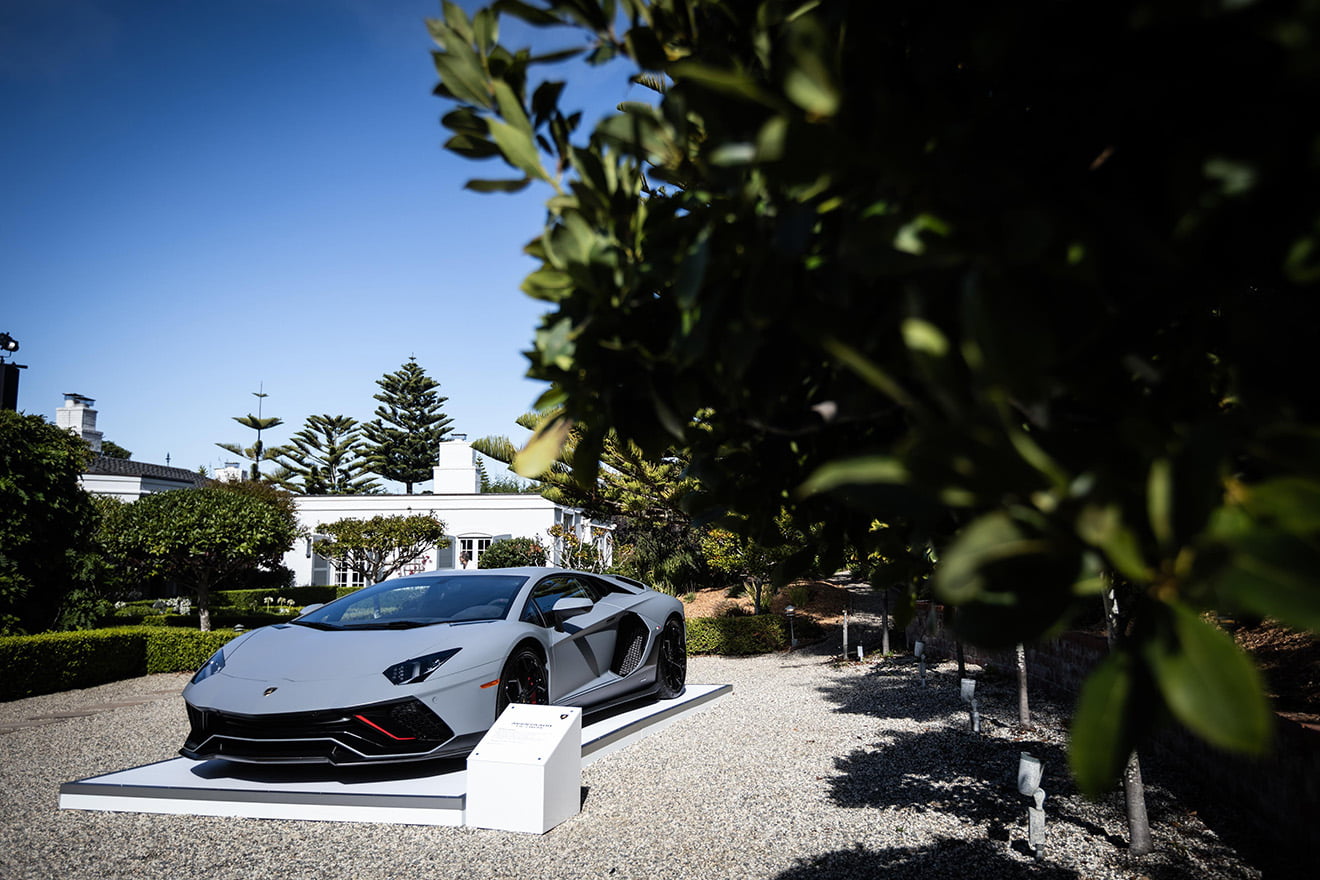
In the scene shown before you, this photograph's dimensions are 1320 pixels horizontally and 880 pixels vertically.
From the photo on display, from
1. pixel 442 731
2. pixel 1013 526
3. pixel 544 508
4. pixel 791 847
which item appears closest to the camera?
pixel 1013 526

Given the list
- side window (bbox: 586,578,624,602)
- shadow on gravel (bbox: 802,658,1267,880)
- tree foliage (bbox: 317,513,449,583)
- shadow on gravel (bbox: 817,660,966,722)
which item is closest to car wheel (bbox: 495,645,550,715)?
side window (bbox: 586,578,624,602)

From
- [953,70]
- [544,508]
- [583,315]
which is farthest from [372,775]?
[544,508]

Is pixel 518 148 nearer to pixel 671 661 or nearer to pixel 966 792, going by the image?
pixel 966 792

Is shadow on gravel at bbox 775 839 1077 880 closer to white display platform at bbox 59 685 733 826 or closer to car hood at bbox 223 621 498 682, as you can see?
Answer: white display platform at bbox 59 685 733 826

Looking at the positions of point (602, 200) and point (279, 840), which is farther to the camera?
point (279, 840)

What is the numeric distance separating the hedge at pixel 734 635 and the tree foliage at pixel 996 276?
12484 mm

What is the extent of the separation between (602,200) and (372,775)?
500cm

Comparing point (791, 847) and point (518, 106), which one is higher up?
point (518, 106)

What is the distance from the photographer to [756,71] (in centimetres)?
129

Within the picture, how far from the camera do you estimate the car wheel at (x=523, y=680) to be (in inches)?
208

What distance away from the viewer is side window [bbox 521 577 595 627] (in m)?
5.98

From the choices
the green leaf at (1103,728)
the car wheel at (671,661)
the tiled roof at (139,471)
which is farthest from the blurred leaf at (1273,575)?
the tiled roof at (139,471)

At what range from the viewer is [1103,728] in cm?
70

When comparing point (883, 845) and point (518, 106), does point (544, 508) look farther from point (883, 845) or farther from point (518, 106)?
point (518, 106)
